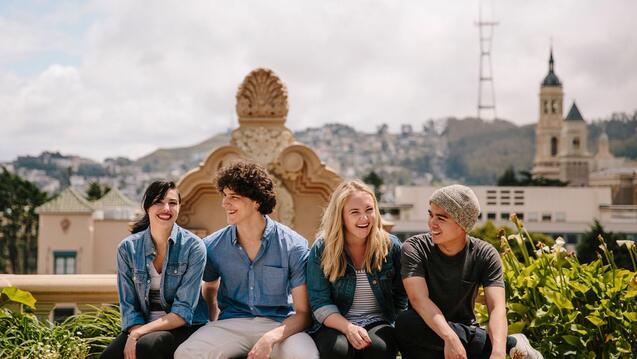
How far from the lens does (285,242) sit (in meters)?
4.73

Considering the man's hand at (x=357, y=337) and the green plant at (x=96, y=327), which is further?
the green plant at (x=96, y=327)

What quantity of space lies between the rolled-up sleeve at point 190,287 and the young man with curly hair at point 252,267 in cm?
13

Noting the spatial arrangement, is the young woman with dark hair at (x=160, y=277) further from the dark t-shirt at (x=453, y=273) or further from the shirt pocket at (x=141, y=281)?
the dark t-shirt at (x=453, y=273)

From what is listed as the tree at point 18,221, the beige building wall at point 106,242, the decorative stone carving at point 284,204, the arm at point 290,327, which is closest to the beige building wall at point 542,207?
the tree at point 18,221

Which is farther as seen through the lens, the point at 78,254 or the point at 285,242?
the point at 78,254

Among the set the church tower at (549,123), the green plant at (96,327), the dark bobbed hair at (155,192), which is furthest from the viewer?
the church tower at (549,123)

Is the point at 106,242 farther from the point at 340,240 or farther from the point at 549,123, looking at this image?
the point at 549,123

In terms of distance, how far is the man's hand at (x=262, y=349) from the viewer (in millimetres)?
4363

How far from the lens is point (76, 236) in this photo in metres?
51.4

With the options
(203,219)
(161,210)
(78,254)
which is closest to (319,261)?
(161,210)

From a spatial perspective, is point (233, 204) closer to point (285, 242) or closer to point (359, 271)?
point (285, 242)

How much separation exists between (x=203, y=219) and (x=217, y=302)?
7364 millimetres

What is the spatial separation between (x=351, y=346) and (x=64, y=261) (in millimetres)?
50118

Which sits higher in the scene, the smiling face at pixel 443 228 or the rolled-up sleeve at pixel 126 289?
the smiling face at pixel 443 228
